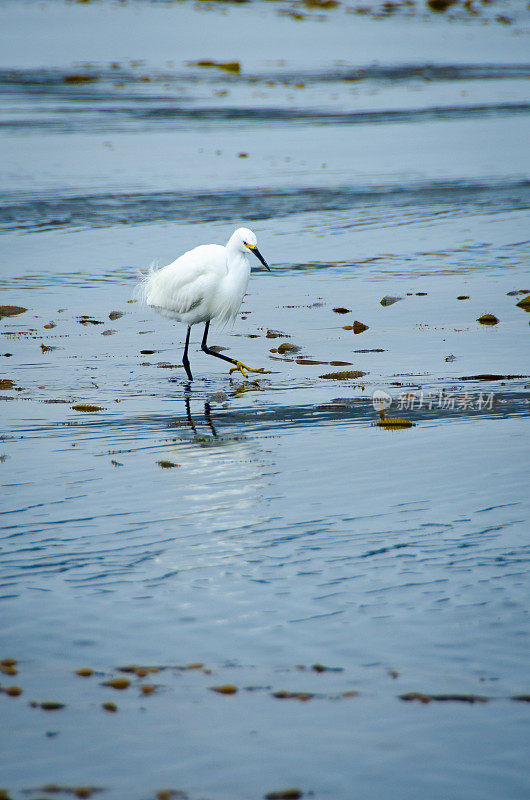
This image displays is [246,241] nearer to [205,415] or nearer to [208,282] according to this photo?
[208,282]

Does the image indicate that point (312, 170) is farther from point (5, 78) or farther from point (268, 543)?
point (5, 78)

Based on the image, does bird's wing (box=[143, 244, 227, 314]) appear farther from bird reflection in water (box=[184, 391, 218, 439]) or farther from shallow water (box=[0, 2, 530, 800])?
bird reflection in water (box=[184, 391, 218, 439])

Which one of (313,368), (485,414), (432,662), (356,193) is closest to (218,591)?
(432,662)

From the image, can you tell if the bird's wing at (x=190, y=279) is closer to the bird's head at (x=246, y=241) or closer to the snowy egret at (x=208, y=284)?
the snowy egret at (x=208, y=284)

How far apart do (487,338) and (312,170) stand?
11442 millimetres

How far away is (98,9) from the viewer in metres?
62.3

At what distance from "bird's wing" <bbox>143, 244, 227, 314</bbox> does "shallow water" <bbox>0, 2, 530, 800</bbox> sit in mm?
537

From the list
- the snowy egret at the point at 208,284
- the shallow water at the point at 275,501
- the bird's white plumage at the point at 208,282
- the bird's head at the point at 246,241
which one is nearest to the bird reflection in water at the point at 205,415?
the shallow water at the point at 275,501

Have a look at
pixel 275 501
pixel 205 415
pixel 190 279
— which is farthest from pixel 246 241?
pixel 275 501

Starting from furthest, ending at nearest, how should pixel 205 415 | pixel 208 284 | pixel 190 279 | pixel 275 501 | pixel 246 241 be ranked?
pixel 190 279 < pixel 208 284 < pixel 246 241 < pixel 205 415 < pixel 275 501

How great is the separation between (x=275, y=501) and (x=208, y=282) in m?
3.65

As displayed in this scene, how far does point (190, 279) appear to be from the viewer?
9109mm

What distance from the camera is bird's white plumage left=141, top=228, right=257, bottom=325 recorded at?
8.88m

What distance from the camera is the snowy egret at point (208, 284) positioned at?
346 inches
